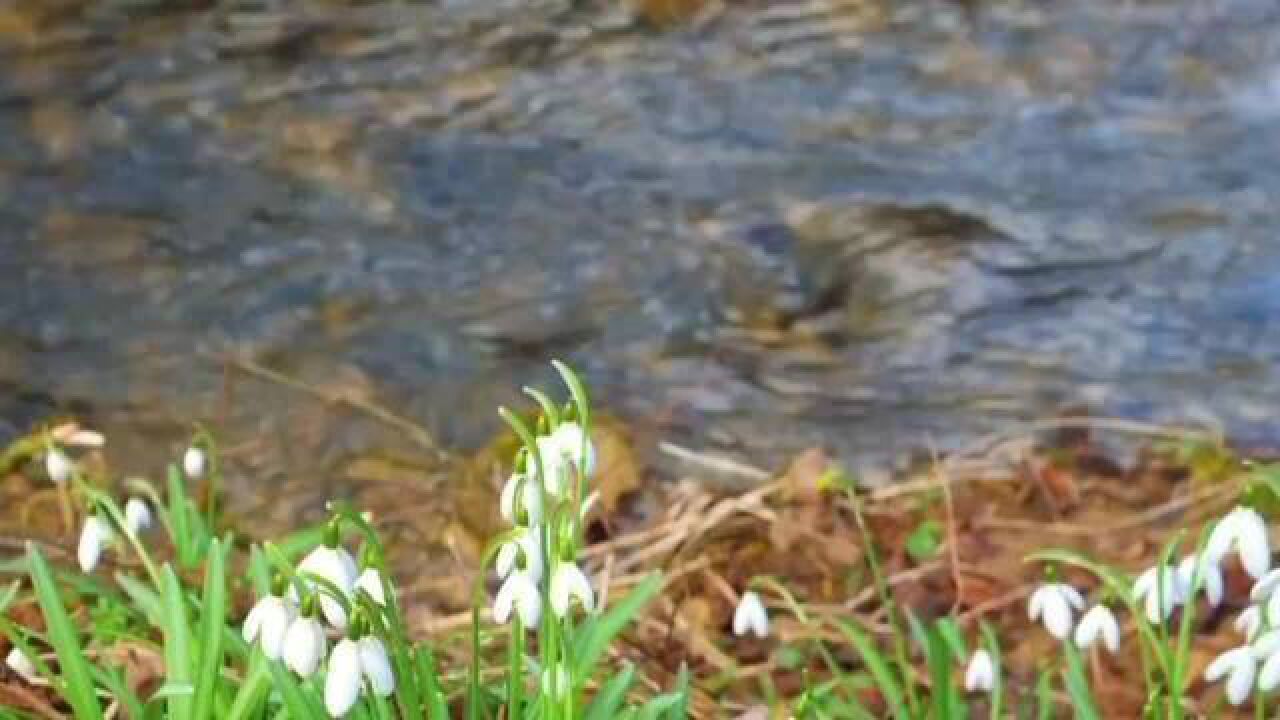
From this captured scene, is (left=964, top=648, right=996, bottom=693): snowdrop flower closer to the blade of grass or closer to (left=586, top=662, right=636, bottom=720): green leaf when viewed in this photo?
(left=586, top=662, right=636, bottom=720): green leaf

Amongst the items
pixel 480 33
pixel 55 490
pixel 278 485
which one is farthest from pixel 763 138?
pixel 55 490

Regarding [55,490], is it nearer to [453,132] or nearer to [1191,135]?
[453,132]

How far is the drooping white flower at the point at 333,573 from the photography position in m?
1.44

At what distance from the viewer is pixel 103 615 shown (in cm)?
220

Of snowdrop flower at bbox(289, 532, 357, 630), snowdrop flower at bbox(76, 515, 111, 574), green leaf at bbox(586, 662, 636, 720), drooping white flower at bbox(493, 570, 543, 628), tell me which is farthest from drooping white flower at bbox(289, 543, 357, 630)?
snowdrop flower at bbox(76, 515, 111, 574)

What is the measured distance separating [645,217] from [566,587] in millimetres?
1585

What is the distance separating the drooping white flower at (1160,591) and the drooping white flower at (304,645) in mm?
741

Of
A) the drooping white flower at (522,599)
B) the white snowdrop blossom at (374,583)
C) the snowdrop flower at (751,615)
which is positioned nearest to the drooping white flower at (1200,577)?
the snowdrop flower at (751,615)

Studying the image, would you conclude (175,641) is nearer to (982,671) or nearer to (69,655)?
(69,655)

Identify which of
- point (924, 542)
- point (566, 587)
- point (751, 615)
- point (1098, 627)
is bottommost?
point (924, 542)

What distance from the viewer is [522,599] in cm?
147

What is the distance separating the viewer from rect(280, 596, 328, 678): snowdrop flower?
138 cm

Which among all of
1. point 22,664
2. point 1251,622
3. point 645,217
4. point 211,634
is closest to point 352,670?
point 211,634

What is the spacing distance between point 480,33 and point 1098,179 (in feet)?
3.02
